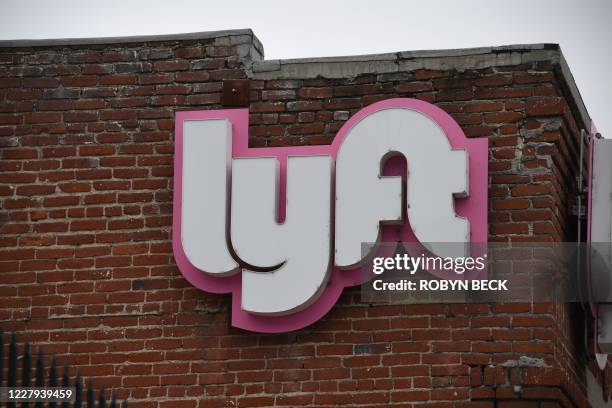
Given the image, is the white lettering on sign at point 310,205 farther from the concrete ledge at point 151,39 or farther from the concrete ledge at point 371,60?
the concrete ledge at point 151,39

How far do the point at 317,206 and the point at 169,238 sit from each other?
3.87ft

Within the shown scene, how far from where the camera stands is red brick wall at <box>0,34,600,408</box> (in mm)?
10656

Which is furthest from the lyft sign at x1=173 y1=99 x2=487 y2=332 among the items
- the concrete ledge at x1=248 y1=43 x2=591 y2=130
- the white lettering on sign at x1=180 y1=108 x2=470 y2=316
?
the concrete ledge at x1=248 y1=43 x2=591 y2=130

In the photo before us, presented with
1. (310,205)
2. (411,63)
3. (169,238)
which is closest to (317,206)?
(310,205)

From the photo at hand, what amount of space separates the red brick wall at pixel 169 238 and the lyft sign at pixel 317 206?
0.15 meters

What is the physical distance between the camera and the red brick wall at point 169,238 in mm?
10656

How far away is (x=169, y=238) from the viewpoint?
11.3 m

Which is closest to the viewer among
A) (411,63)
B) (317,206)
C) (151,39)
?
(317,206)

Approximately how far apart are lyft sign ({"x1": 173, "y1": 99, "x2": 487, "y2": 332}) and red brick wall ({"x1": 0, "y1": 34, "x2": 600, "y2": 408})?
15 cm

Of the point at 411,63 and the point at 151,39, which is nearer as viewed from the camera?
the point at 411,63

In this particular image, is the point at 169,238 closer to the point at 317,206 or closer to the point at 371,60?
the point at 317,206

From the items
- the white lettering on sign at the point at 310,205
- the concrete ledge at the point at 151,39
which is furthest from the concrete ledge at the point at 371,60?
the white lettering on sign at the point at 310,205

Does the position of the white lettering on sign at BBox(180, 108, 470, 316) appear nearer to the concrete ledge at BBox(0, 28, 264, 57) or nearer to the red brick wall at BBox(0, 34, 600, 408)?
the red brick wall at BBox(0, 34, 600, 408)

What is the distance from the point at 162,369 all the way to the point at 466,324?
7.29 ft
